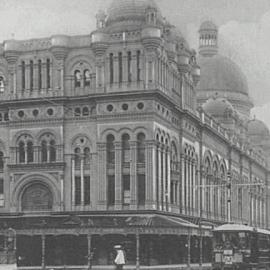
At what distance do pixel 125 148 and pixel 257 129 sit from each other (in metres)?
69.3

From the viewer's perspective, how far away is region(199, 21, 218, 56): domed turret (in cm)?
13150

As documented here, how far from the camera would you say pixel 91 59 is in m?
67.8

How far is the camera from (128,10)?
70000 mm

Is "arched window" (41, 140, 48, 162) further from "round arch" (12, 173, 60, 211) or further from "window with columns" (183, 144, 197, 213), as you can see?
"window with columns" (183, 144, 197, 213)

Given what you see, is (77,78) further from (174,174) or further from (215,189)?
(215,189)

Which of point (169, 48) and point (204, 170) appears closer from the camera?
point (169, 48)

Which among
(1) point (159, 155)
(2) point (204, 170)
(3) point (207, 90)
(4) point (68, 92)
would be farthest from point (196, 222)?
(3) point (207, 90)

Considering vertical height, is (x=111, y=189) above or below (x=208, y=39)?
below

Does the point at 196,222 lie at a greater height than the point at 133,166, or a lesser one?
lesser

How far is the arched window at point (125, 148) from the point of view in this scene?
65.8 meters

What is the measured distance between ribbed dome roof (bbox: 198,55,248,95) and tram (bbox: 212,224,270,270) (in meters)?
69.3

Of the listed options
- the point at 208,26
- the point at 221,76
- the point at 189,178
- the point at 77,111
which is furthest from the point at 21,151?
the point at 208,26

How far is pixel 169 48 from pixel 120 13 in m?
5.65

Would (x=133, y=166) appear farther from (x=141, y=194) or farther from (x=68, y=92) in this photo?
(x=68, y=92)
